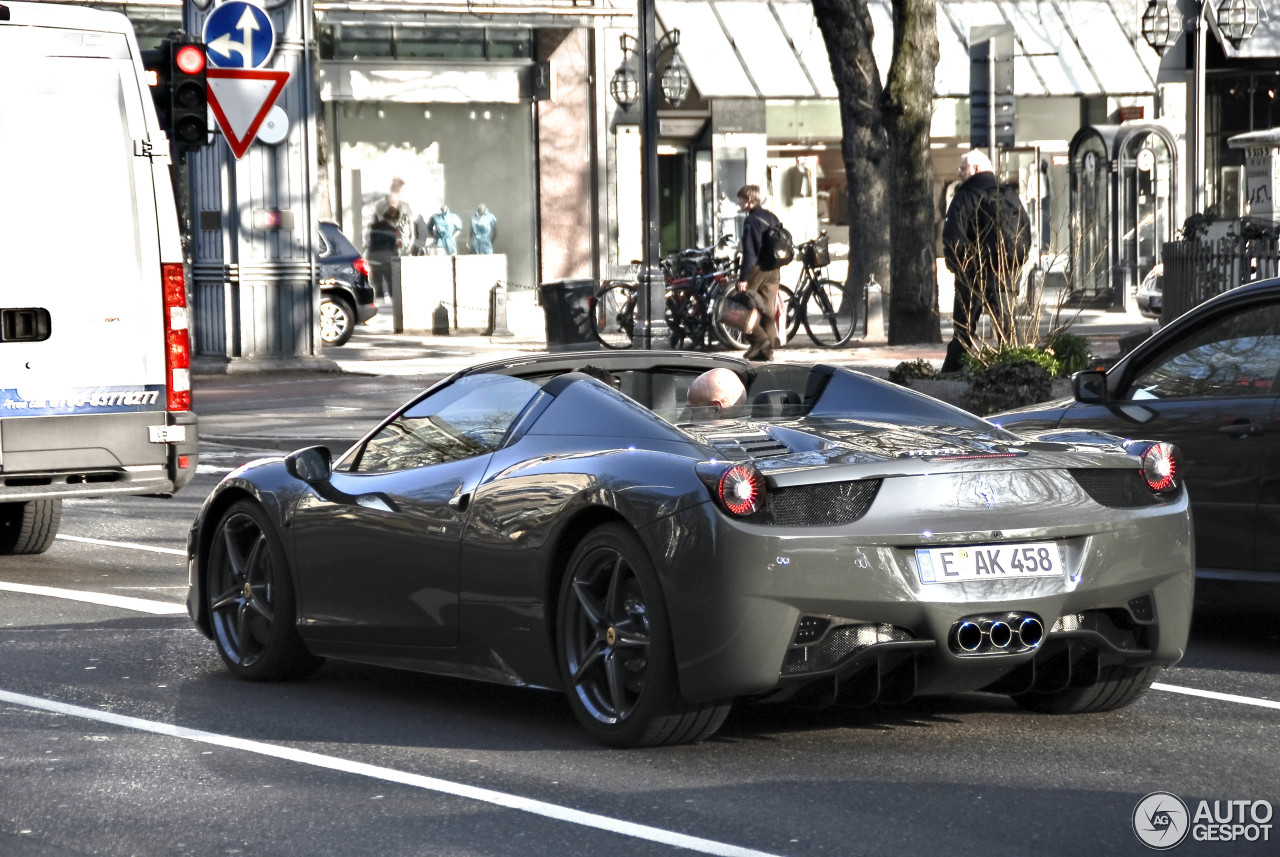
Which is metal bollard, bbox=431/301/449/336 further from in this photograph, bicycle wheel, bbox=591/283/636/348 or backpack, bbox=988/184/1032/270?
backpack, bbox=988/184/1032/270

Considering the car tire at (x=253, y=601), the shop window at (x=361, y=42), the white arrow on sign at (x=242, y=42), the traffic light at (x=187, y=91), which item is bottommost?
the car tire at (x=253, y=601)

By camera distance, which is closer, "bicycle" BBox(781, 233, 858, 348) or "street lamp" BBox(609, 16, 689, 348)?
"street lamp" BBox(609, 16, 689, 348)

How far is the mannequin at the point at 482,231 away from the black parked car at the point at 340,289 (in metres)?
7.01

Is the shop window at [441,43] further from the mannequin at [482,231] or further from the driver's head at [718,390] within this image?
the driver's head at [718,390]

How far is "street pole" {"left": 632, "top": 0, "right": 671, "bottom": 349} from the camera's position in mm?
20797

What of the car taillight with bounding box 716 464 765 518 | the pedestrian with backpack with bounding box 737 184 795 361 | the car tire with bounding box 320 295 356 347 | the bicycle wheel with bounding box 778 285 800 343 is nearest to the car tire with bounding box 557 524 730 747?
the car taillight with bounding box 716 464 765 518

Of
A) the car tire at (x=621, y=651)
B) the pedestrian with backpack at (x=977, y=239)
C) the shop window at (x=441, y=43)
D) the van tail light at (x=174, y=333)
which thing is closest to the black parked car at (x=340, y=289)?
the shop window at (x=441, y=43)

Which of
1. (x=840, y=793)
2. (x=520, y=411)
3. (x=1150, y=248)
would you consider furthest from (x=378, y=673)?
(x=1150, y=248)

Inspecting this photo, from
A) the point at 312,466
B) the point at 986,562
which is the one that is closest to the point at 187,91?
the point at 312,466

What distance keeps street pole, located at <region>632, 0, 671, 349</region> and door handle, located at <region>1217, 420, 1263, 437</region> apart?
12818mm

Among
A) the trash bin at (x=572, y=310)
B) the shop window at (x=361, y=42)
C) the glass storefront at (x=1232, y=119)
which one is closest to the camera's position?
the trash bin at (x=572, y=310)

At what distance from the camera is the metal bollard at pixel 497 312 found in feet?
102

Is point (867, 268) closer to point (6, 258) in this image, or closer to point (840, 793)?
point (6, 258)

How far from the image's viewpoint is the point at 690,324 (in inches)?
980
